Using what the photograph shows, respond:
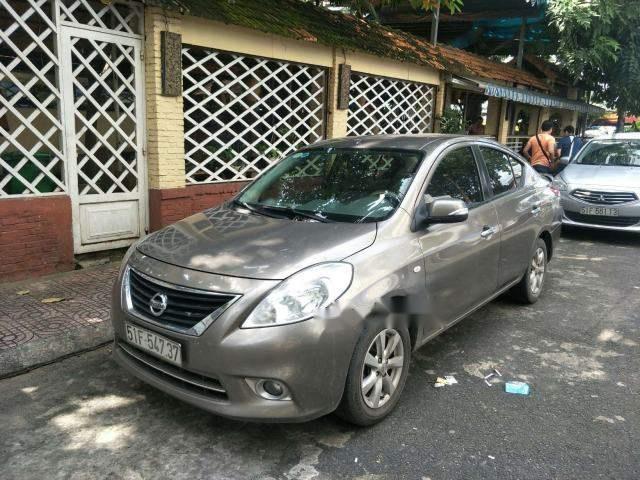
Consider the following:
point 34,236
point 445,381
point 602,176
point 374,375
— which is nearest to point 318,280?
point 374,375

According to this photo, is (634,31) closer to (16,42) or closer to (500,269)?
(500,269)

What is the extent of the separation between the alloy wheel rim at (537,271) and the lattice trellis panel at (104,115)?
4.22 meters

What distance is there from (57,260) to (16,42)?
208 centimetres

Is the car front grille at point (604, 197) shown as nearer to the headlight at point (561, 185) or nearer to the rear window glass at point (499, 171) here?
the headlight at point (561, 185)

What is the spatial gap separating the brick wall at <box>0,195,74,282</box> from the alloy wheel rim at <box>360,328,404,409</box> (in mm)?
3733

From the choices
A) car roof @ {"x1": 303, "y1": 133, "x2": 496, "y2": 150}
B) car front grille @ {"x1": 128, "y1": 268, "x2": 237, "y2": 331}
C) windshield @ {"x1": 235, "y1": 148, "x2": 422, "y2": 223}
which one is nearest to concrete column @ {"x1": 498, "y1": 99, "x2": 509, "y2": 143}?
car roof @ {"x1": 303, "y1": 133, "x2": 496, "y2": 150}

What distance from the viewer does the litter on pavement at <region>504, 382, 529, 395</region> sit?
3380mm

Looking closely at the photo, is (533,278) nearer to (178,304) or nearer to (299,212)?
(299,212)

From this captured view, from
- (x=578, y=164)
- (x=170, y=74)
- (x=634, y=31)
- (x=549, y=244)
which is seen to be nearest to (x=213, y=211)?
(x=170, y=74)

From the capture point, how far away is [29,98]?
4.83 m

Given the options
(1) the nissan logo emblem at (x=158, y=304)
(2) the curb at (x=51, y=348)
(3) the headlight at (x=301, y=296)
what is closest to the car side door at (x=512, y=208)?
(3) the headlight at (x=301, y=296)

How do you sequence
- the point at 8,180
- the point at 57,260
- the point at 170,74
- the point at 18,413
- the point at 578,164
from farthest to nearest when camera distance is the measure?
the point at 578,164 → the point at 170,74 → the point at 57,260 → the point at 8,180 → the point at 18,413

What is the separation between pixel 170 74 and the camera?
18.8 ft

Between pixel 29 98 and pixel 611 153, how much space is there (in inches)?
326
